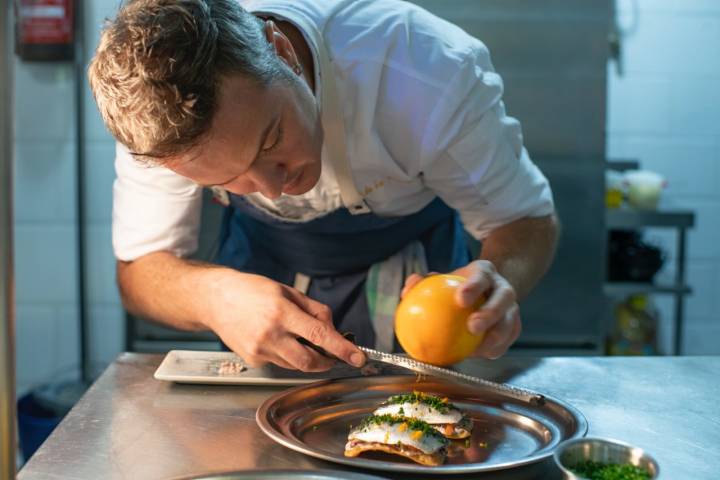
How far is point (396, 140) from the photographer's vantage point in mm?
1470

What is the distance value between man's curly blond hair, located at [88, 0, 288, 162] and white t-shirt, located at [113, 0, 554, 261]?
282 millimetres

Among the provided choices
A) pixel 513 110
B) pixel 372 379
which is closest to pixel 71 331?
pixel 513 110

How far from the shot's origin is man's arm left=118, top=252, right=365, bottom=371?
1199 mm

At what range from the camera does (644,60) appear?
2.97 metres

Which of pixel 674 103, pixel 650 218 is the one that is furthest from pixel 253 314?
pixel 674 103

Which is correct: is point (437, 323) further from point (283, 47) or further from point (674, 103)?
point (674, 103)

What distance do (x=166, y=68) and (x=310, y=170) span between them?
304mm

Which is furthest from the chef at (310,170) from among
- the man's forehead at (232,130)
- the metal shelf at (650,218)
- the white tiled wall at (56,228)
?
the white tiled wall at (56,228)

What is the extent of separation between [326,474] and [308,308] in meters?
0.36

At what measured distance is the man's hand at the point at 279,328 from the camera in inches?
46.6

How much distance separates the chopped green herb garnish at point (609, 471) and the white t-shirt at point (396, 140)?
66cm

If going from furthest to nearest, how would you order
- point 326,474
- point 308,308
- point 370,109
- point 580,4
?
point 580,4
point 370,109
point 308,308
point 326,474

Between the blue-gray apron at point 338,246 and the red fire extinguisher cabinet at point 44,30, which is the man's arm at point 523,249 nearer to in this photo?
the blue-gray apron at point 338,246

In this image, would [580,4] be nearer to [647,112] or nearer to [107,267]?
[647,112]
